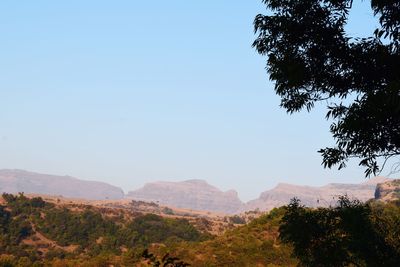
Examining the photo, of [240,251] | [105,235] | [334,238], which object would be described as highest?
[334,238]

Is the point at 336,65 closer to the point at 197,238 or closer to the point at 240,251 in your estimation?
the point at 240,251

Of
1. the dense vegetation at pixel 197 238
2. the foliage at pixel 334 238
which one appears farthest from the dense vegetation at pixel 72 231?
the foliage at pixel 334 238

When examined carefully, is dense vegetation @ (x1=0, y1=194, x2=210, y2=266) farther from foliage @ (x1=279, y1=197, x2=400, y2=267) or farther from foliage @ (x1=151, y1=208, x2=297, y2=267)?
foliage @ (x1=279, y1=197, x2=400, y2=267)

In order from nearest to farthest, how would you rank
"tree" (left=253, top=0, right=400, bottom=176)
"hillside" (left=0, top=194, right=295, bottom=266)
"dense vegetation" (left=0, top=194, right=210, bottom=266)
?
"tree" (left=253, top=0, right=400, bottom=176) → "hillside" (left=0, top=194, right=295, bottom=266) → "dense vegetation" (left=0, top=194, right=210, bottom=266)

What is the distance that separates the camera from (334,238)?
1367cm

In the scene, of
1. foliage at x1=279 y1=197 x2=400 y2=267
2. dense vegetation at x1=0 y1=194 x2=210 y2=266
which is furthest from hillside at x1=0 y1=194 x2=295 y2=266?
foliage at x1=279 y1=197 x2=400 y2=267

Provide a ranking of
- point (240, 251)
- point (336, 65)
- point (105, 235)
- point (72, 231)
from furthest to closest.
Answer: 1. point (72, 231)
2. point (105, 235)
3. point (240, 251)
4. point (336, 65)

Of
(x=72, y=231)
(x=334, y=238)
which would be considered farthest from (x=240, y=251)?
(x=72, y=231)

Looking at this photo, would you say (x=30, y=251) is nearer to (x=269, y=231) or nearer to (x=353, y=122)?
(x=269, y=231)

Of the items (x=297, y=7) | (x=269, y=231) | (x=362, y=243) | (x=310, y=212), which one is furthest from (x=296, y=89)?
(x=269, y=231)

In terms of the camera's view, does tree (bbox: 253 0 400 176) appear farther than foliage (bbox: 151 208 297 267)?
No

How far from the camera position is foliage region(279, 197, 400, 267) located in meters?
13.6

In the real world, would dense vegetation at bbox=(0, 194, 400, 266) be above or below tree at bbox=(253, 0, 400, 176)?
below

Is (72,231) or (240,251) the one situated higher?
(240,251)
